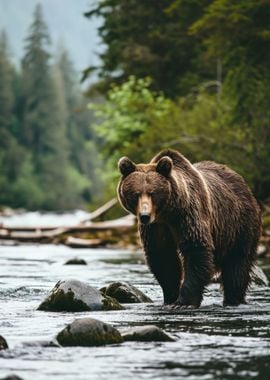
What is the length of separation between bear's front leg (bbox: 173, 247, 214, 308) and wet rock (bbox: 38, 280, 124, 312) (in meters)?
0.71

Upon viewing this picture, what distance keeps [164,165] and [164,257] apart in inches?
47.7

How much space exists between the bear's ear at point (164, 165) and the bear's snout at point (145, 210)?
1.31 ft

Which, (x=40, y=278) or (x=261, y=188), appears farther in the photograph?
(x=261, y=188)

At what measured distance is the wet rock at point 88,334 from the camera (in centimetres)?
800

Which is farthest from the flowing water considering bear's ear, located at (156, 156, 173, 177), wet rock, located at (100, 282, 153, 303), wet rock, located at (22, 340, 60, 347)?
bear's ear, located at (156, 156, 173, 177)

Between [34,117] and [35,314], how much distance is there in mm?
105569

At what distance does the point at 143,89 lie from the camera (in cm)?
3656

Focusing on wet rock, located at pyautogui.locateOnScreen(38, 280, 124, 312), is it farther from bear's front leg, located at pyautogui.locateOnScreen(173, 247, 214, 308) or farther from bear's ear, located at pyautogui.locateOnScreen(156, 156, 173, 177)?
bear's ear, located at pyautogui.locateOnScreen(156, 156, 173, 177)

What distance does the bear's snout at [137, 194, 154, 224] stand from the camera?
966 cm

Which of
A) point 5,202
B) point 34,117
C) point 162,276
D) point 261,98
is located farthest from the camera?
point 34,117

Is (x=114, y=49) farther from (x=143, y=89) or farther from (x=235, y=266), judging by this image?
(x=235, y=266)

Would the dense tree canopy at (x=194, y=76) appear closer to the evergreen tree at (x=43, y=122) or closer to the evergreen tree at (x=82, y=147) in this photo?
the evergreen tree at (x=43, y=122)

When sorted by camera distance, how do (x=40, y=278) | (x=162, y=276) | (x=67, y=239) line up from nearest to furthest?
(x=162, y=276)
(x=40, y=278)
(x=67, y=239)

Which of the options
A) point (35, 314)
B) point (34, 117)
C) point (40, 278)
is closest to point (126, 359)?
point (35, 314)
